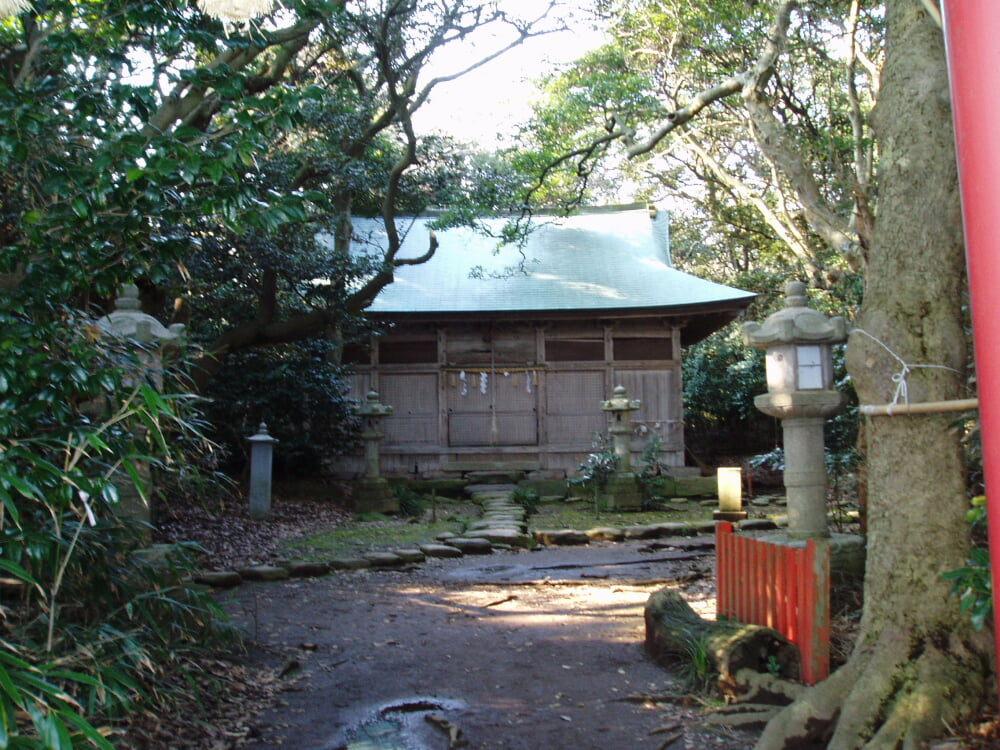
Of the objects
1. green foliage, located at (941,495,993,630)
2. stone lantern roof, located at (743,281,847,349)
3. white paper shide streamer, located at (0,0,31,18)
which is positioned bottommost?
green foliage, located at (941,495,993,630)

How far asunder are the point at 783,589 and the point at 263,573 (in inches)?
196

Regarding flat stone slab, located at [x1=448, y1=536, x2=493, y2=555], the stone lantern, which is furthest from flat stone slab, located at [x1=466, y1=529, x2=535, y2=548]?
the stone lantern

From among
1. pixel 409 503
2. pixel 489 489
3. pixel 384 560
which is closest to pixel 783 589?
pixel 384 560

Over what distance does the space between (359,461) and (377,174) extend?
598 cm

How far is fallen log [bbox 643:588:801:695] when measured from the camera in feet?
14.0

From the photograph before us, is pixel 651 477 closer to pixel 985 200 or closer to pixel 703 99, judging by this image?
pixel 703 99

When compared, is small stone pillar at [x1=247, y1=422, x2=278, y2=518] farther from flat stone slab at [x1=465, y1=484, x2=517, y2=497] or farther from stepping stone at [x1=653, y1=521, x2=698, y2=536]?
stepping stone at [x1=653, y1=521, x2=698, y2=536]

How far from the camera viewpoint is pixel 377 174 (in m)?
11.9

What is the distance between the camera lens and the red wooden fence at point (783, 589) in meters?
4.20

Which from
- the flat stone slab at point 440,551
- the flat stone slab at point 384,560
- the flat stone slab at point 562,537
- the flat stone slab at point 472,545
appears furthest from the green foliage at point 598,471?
the flat stone slab at point 384,560

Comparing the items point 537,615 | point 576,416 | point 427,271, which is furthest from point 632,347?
point 537,615

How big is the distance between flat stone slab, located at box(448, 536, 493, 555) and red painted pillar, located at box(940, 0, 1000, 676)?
27.8 ft

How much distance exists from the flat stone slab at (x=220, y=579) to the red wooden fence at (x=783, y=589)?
428 centimetres

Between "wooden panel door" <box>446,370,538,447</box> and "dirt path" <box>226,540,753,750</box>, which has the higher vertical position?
"wooden panel door" <box>446,370,538,447</box>
